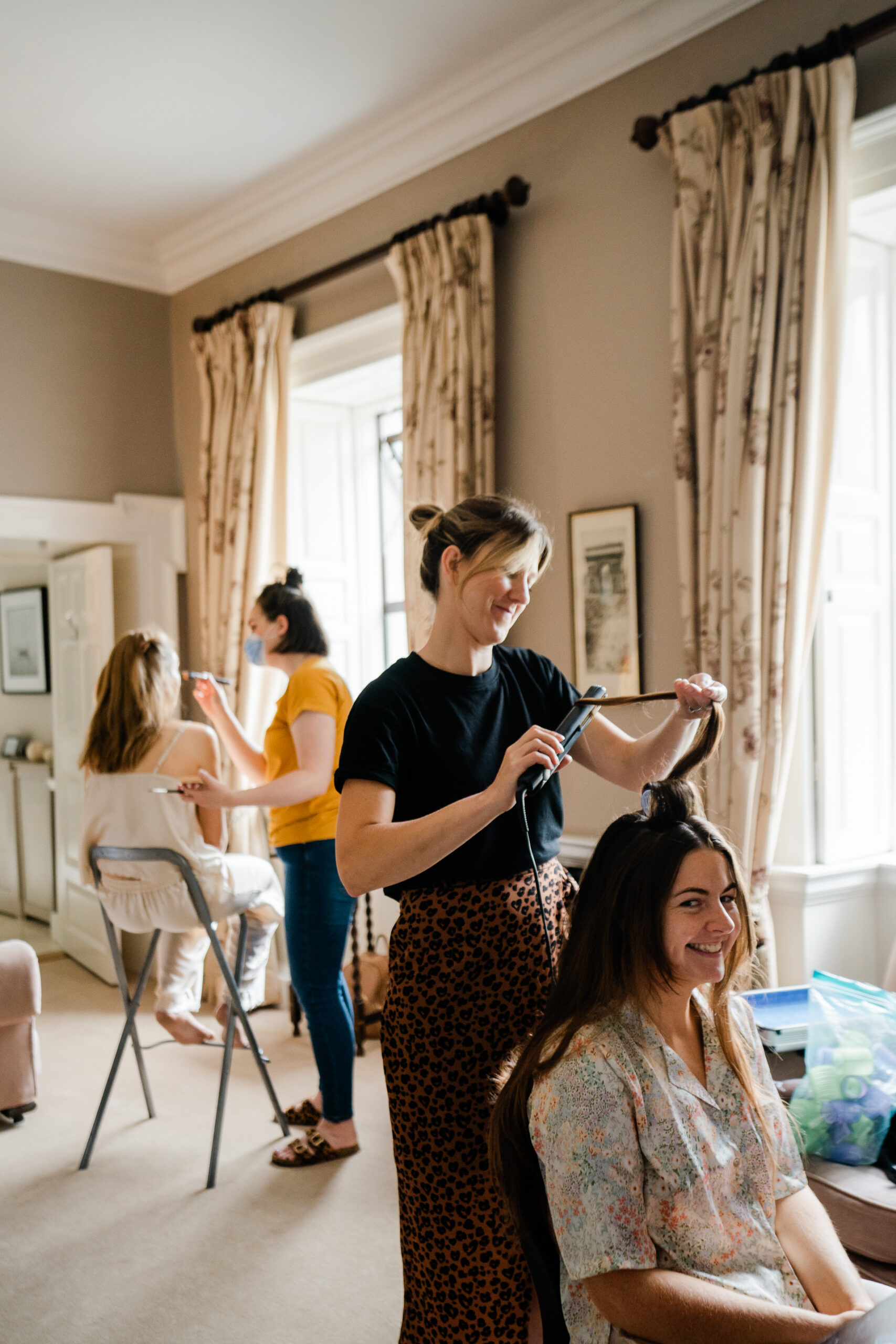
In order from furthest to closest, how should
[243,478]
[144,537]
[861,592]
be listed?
[144,537] → [243,478] → [861,592]

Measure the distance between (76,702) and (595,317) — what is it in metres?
3.03

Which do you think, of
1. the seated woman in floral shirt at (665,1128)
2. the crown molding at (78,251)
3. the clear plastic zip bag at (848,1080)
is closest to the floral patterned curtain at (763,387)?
the clear plastic zip bag at (848,1080)

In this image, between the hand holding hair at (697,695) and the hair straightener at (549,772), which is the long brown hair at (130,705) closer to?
the hair straightener at (549,772)

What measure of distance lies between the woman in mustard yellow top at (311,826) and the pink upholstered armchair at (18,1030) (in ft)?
2.88

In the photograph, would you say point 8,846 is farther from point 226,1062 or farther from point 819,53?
point 819,53

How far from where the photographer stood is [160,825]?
290cm

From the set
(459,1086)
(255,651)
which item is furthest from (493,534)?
(255,651)

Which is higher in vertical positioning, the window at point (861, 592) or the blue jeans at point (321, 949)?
the window at point (861, 592)

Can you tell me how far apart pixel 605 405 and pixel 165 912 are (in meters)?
1.89

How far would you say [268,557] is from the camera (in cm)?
441

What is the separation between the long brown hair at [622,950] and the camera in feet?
4.25

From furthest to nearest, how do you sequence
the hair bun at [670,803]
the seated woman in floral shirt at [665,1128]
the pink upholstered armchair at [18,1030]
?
the pink upholstered armchair at [18,1030]
the hair bun at [670,803]
the seated woman in floral shirt at [665,1128]

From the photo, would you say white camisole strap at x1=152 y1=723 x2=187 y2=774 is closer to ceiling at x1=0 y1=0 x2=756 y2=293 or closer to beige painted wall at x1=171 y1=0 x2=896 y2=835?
beige painted wall at x1=171 y1=0 x2=896 y2=835

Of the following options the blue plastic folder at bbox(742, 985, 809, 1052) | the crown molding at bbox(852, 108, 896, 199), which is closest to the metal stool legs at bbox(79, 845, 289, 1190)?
the blue plastic folder at bbox(742, 985, 809, 1052)
